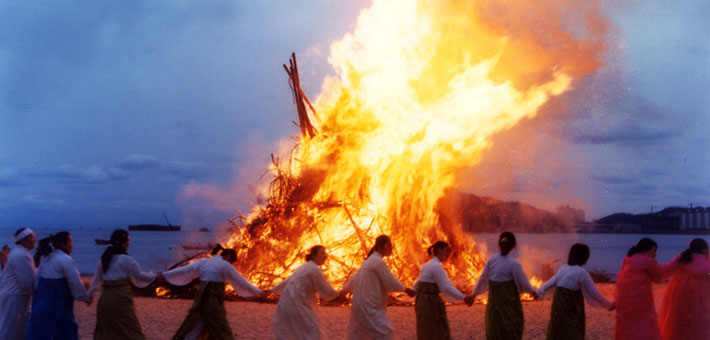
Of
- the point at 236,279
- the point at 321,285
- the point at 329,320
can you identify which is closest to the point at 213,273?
the point at 236,279

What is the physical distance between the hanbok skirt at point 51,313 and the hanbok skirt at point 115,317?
0.49 meters

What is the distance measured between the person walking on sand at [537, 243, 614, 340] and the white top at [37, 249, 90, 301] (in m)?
5.50

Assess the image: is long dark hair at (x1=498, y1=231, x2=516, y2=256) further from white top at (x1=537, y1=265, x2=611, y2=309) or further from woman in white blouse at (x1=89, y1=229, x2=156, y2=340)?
woman in white blouse at (x1=89, y1=229, x2=156, y2=340)

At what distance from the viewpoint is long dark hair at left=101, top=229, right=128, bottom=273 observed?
809 centimetres

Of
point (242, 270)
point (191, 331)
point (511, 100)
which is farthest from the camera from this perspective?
point (242, 270)

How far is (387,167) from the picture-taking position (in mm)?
16266

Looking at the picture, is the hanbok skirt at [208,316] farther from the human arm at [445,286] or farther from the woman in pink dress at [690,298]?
the woman in pink dress at [690,298]

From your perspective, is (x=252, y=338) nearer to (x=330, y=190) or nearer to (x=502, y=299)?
(x=502, y=299)

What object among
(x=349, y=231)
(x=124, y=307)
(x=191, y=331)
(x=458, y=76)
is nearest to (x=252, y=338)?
(x=191, y=331)

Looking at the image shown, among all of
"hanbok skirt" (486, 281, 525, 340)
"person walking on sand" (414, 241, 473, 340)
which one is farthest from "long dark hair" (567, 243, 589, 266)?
"person walking on sand" (414, 241, 473, 340)

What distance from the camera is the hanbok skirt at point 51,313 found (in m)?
8.15

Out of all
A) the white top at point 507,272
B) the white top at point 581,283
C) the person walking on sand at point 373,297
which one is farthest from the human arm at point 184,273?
the white top at point 581,283

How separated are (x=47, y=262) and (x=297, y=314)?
10.0 feet

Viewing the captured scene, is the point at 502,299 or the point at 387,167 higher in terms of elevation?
the point at 387,167
